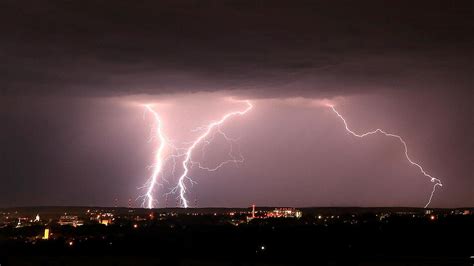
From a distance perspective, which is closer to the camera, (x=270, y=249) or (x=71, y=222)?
(x=270, y=249)

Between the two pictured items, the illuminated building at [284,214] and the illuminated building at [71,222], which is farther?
the illuminated building at [284,214]

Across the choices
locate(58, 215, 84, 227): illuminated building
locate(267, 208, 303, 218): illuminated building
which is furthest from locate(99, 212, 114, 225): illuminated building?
locate(267, 208, 303, 218): illuminated building

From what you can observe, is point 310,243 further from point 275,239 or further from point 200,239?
point 200,239

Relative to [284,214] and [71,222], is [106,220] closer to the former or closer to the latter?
[71,222]

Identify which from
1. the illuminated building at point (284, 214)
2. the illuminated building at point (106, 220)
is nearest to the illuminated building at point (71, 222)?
the illuminated building at point (106, 220)

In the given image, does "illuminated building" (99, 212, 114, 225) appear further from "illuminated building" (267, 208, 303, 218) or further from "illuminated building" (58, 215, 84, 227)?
"illuminated building" (267, 208, 303, 218)

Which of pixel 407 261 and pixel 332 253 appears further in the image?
pixel 332 253

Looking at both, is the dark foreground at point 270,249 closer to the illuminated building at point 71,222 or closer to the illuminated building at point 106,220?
the illuminated building at point 71,222

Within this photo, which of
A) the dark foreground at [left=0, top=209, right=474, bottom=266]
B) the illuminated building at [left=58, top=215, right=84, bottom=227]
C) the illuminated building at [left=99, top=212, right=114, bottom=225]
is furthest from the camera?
the illuminated building at [left=99, top=212, right=114, bottom=225]

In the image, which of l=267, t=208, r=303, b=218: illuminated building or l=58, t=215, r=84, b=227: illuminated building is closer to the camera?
l=58, t=215, r=84, b=227: illuminated building

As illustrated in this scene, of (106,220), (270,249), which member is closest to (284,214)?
(106,220)

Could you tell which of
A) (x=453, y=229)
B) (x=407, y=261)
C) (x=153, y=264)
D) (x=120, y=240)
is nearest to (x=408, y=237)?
(x=453, y=229)
